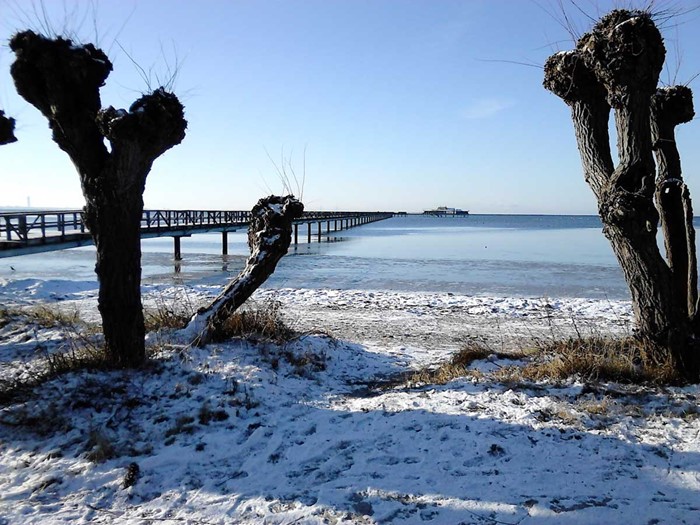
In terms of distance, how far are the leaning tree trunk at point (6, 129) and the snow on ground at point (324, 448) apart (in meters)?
3.02

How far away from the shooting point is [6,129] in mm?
6566

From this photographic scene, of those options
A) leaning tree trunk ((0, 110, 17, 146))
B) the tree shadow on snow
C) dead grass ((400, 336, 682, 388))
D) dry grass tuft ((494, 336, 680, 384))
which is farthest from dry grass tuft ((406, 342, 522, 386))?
leaning tree trunk ((0, 110, 17, 146))

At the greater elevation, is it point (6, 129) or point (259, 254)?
point (6, 129)

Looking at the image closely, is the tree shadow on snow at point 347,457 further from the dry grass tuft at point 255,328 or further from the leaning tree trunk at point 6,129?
the leaning tree trunk at point 6,129

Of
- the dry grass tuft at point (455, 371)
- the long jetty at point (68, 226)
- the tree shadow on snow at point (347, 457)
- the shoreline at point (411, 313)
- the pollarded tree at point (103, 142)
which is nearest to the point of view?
the tree shadow on snow at point (347, 457)

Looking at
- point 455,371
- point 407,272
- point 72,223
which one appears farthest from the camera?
point 407,272

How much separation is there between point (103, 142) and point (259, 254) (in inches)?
97.4

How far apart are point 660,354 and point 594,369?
724 mm

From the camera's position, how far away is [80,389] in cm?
465

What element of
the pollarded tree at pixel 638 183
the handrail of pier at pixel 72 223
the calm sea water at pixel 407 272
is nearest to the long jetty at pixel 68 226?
the handrail of pier at pixel 72 223

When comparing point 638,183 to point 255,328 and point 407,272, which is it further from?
point 407,272

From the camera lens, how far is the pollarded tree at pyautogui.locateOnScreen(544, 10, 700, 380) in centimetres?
477

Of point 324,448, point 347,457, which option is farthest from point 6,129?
point 347,457

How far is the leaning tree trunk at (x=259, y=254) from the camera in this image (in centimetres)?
649
